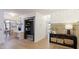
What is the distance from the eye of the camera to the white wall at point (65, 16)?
2.13 meters

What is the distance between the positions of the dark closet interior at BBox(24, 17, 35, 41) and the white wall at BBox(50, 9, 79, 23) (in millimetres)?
368

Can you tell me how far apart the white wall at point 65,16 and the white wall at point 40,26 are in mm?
184

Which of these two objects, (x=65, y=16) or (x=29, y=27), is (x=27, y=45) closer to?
(x=29, y=27)

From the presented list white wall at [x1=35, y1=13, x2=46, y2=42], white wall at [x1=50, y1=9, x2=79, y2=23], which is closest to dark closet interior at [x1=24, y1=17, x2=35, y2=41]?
white wall at [x1=35, y1=13, x2=46, y2=42]

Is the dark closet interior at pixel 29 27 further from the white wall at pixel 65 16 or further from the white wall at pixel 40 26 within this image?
the white wall at pixel 65 16

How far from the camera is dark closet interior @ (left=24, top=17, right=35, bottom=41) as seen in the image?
2.18m

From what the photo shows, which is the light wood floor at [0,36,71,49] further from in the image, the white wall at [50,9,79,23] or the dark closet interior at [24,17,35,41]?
the white wall at [50,9,79,23]

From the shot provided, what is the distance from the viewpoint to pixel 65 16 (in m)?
2.14

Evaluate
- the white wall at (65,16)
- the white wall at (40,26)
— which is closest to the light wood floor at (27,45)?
the white wall at (40,26)

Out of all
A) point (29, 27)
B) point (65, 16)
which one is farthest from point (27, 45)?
point (65, 16)

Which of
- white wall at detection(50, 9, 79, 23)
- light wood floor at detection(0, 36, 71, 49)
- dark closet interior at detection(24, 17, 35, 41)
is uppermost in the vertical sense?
white wall at detection(50, 9, 79, 23)

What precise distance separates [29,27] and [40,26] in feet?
0.61
